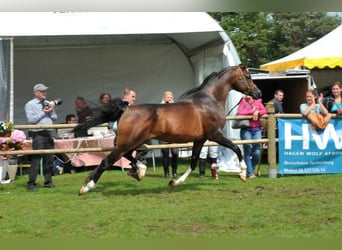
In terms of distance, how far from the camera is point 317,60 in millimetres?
12781

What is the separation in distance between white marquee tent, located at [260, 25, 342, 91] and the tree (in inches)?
561

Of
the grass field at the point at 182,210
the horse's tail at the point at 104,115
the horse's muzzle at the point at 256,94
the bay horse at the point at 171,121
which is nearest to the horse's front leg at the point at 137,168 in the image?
the bay horse at the point at 171,121

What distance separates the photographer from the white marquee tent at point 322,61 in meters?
12.7

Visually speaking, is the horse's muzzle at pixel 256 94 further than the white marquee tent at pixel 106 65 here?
No

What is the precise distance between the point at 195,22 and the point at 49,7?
792cm

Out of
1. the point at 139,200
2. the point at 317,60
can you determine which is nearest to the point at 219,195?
the point at 139,200

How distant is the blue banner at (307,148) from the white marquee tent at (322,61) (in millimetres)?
3088

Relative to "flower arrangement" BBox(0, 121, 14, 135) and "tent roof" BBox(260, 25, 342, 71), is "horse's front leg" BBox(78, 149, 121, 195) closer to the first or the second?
"flower arrangement" BBox(0, 121, 14, 135)

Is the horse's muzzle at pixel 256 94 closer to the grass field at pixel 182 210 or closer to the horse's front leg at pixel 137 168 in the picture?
the grass field at pixel 182 210

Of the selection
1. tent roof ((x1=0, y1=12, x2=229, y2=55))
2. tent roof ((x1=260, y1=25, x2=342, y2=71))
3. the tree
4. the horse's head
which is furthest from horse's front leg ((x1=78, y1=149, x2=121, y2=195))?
the tree

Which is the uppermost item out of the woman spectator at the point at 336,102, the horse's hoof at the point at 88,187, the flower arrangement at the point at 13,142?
the woman spectator at the point at 336,102

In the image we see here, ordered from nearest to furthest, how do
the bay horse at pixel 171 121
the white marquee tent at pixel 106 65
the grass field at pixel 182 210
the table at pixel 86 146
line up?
the grass field at pixel 182 210 → the bay horse at pixel 171 121 → the table at pixel 86 146 → the white marquee tent at pixel 106 65

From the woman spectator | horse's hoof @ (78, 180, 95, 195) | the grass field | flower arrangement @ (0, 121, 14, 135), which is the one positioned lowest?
the grass field

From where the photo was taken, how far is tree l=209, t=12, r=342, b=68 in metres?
30.0
